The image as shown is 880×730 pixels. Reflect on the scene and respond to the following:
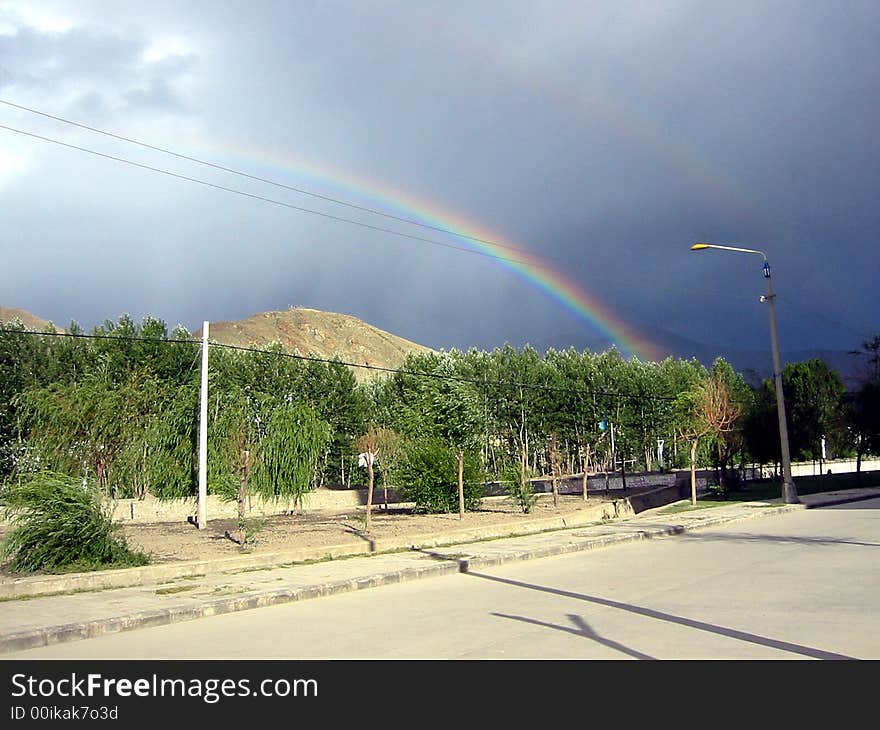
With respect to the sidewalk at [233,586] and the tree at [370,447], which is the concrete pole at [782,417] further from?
the tree at [370,447]

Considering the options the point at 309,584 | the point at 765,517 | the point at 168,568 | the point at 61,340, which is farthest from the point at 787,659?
the point at 61,340

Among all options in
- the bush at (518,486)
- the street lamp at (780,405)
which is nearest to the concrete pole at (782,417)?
the street lamp at (780,405)

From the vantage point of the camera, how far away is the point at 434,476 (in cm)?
2839

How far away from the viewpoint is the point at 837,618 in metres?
9.30

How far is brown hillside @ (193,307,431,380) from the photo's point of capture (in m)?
169

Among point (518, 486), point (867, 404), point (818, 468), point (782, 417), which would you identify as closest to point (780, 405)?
point (782, 417)

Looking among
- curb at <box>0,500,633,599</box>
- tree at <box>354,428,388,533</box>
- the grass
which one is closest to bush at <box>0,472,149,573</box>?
curb at <box>0,500,633,599</box>

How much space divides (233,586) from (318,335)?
171 m

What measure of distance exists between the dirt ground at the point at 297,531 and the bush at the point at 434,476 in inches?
26.0

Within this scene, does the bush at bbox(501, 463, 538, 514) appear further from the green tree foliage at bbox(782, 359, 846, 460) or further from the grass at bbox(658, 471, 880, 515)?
the green tree foliage at bbox(782, 359, 846, 460)

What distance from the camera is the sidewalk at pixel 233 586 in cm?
1038

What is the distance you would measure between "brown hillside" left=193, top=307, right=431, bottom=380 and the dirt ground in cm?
13524

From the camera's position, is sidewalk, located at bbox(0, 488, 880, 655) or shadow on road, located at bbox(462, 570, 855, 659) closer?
shadow on road, located at bbox(462, 570, 855, 659)
